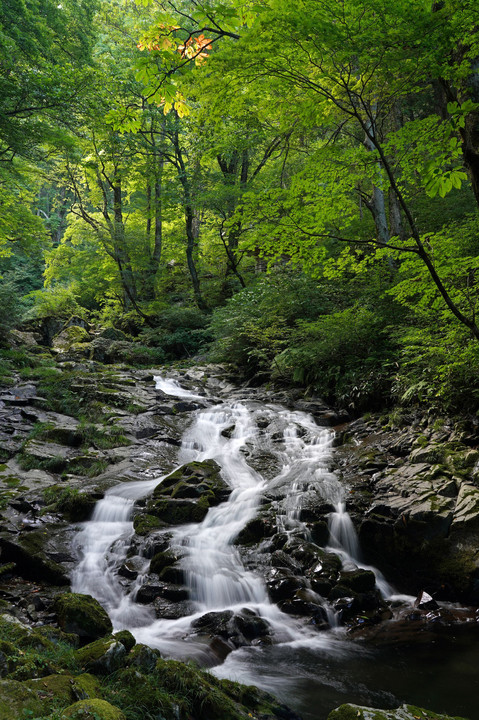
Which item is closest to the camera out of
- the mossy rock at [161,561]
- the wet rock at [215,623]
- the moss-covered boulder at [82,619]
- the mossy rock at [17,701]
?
the mossy rock at [17,701]

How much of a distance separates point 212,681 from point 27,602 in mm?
2393

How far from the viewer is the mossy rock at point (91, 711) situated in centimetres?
200

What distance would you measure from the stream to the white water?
0.6 inches

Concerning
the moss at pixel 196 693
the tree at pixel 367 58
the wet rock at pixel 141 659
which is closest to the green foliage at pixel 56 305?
the tree at pixel 367 58

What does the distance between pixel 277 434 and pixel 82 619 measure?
636 cm

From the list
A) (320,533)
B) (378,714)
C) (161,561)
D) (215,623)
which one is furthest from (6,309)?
(378,714)

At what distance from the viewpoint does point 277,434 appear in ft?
32.0

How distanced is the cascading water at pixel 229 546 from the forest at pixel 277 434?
0.13 feet

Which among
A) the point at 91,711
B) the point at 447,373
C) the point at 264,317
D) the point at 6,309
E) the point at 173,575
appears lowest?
the point at 173,575

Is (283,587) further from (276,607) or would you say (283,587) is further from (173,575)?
(173,575)

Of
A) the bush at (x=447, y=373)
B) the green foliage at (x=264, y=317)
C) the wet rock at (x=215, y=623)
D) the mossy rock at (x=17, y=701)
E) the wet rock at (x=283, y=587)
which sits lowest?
the wet rock at (x=215, y=623)

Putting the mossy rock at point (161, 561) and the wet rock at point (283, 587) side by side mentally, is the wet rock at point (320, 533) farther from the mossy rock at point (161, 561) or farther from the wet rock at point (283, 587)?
the mossy rock at point (161, 561)

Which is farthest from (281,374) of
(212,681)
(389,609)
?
(212,681)

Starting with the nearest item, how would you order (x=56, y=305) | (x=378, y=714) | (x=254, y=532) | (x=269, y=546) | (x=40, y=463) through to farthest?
1. (x=378, y=714)
2. (x=269, y=546)
3. (x=254, y=532)
4. (x=40, y=463)
5. (x=56, y=305)
